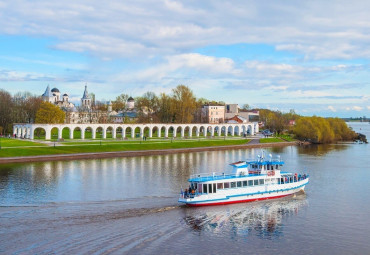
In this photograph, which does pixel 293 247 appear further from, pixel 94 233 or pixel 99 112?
pixel 99 112

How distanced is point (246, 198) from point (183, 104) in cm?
9681

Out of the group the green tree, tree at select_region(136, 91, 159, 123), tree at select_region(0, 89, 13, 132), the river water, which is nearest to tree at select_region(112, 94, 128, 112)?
the green tree

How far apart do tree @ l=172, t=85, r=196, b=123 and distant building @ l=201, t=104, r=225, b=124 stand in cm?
2606

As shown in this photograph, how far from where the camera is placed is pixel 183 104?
13800 cm

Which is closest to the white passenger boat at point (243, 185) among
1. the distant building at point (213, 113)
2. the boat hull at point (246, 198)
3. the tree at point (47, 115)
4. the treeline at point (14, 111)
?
the boat hull at point (246, 198)

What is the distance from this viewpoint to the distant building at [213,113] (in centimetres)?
16850

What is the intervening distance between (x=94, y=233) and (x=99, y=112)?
363ft

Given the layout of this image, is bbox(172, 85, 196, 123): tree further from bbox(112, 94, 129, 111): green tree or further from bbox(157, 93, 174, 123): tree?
bbox(112, 94, 129, 111): green tree

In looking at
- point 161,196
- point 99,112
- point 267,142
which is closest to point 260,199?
point 161,196

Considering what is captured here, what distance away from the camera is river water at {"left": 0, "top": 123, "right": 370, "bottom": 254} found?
28.2 metres

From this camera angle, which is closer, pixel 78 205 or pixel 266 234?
pixel 266 234

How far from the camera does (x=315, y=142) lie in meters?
128

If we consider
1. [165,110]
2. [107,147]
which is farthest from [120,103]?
[107,147]

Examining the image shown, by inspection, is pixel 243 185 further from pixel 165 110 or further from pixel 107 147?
pixel 165 110
